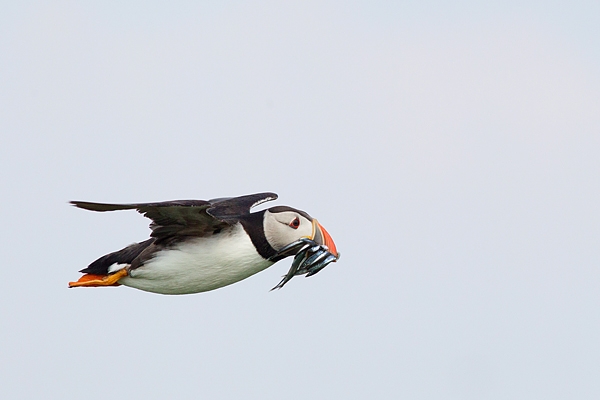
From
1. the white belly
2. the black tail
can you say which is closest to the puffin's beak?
the white belly

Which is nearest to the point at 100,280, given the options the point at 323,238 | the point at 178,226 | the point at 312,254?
the point at 178,226

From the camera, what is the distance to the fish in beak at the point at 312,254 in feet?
30.8

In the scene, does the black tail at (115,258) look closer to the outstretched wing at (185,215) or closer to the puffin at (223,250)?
the puffin at (223,250)

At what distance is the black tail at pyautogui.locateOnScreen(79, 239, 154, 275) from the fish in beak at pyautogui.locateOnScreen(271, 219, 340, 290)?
1.43m

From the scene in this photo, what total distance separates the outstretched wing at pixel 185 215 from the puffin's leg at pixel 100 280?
522 millimetres

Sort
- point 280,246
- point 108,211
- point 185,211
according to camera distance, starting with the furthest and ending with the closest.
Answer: point 280,246, point 185,211, point 108,211

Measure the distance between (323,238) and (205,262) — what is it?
118cm

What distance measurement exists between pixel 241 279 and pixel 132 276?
3.58 ft

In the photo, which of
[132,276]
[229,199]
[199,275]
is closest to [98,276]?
[132,276]

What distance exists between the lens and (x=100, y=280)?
9773 mm

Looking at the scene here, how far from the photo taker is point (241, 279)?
9703 millimetres

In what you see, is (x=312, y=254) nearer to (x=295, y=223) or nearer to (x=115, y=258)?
(x=295, y=223)

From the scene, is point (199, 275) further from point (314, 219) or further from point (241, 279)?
point (314, 219)

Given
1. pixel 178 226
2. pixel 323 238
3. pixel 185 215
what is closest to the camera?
pixel 185 215
